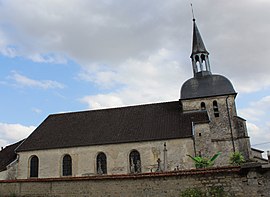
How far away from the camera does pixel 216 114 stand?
2444cm

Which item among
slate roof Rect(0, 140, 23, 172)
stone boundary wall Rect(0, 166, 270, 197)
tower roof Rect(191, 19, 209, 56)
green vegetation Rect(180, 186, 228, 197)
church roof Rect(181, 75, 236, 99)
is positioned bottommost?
green vegetation Rect(180, 186, 228, 197)

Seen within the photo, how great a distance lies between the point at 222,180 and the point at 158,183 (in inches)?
92.9

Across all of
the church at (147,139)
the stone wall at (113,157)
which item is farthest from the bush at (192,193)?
the stone wall at (113,157)

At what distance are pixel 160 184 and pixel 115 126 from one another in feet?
46.6

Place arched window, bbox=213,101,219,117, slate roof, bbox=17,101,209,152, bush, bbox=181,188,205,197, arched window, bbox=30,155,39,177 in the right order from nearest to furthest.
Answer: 1. bush, bbox=181,188,205,197
2. slate roof, bbox=17,101,209,152
3. arched window, bbox=30,155,39,177
4. arched window, bbox=213,101,219,117

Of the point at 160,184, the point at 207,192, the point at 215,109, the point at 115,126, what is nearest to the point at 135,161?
the point at 115,126

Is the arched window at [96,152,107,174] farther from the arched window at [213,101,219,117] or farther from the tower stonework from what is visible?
the arched window at [213,101,219,117]

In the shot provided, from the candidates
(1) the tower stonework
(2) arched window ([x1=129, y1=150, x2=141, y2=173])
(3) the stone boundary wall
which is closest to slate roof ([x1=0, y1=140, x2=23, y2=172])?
(2) arched window ([x1=129, y1=150, x2=141, y2=173])

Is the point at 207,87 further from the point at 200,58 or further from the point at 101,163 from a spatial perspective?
the point at 101,163

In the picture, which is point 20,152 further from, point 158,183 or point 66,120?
point 158,183

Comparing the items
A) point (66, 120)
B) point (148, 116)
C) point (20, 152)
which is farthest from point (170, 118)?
point (20, 152)

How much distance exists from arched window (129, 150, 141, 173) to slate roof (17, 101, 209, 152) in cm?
112

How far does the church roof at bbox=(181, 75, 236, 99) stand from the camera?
24.6 meters

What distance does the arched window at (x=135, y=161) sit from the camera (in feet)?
72.9
